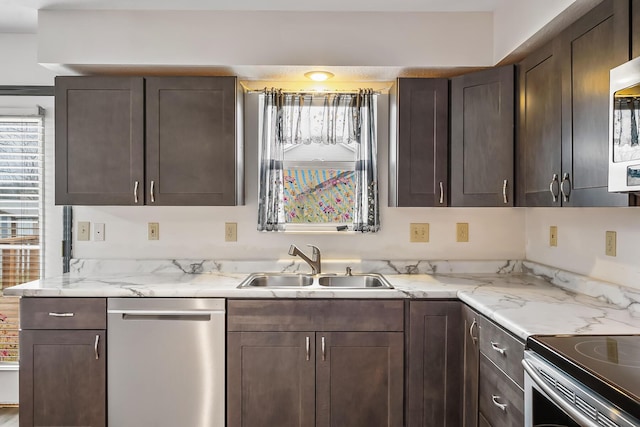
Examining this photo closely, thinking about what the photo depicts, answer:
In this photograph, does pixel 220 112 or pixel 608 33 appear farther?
pixel 220 112

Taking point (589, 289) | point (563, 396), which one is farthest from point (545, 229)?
point (563, 396)

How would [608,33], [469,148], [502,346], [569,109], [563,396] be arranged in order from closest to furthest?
[563,396]
[608,33]
[502,346]
[569,109]
[469,148]

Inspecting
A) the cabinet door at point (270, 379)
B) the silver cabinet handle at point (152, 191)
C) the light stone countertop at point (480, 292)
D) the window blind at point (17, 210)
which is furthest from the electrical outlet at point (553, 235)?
the window blind at point (17, 210)

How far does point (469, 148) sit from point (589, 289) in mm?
908

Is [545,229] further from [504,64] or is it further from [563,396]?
[563,396]

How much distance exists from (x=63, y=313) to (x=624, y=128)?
2.49m

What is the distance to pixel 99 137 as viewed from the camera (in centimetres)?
238

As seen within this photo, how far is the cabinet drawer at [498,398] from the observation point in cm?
151

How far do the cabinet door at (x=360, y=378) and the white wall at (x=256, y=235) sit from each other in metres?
0.71

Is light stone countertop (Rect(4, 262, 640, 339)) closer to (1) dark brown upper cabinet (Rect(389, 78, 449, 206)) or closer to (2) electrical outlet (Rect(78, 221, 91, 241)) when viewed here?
(2) electrical outlet (Rect(78, 221, 91, 241))

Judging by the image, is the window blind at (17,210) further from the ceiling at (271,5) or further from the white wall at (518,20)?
the white wall at (518,20)

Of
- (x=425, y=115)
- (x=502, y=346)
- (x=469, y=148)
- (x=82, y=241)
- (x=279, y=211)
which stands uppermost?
(x=425, y=115)

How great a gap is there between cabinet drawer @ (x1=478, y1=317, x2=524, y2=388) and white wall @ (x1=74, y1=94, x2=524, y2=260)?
3.12 feet

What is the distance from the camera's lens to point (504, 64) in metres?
2.34
